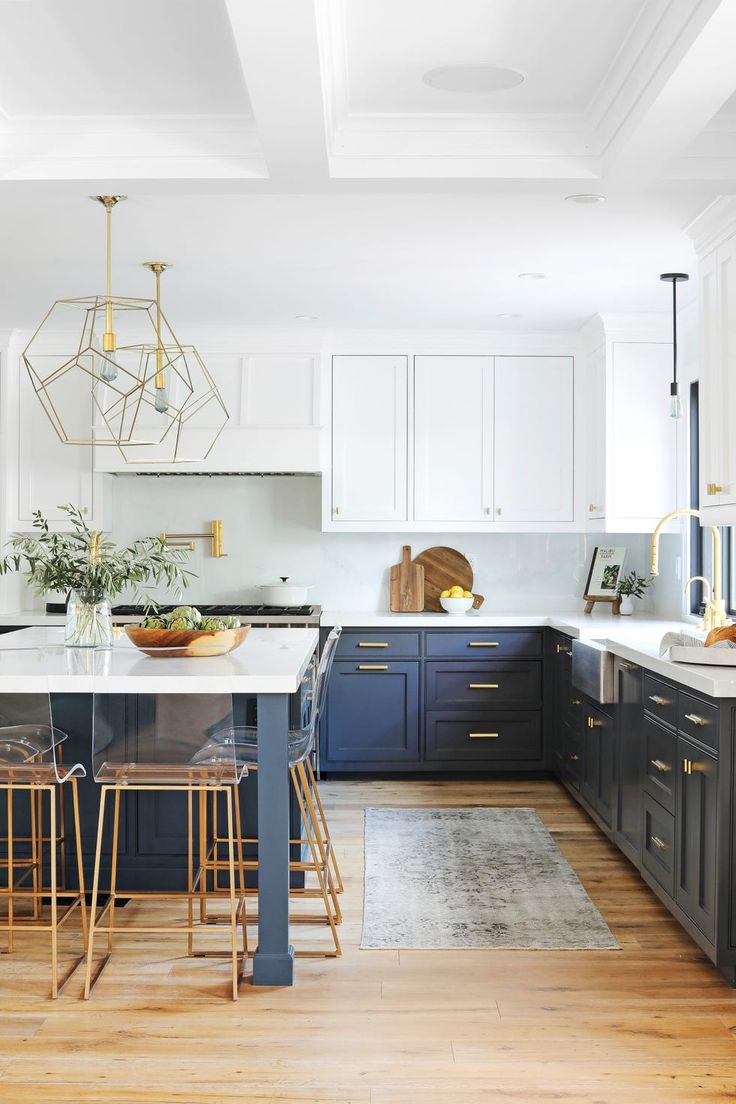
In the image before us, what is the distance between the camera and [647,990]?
3080 millimetres

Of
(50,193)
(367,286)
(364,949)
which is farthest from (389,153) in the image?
(364,949)

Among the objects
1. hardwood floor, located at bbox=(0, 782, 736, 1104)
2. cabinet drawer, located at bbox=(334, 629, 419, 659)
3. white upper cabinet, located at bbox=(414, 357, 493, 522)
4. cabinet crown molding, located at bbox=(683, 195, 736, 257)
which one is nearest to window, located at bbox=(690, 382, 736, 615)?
white upper cabinet, located at bbox=(414, 357, 493, 522)

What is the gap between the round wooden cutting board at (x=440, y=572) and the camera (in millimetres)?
6340

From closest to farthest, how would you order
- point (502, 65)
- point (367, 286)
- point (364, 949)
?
1. point (502, 65)
2. point (364, 949)
3. point (367, 286)

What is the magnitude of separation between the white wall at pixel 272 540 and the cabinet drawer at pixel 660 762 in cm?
262

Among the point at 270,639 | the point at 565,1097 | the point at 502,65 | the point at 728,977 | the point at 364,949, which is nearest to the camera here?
the point at 565,1097

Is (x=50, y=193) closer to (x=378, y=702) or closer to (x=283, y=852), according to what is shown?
(x=283, y=852)

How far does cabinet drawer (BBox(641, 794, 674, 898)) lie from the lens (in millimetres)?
3508

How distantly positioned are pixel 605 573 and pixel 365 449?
5.17ft

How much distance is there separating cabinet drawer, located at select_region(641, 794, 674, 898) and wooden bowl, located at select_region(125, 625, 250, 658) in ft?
5.23

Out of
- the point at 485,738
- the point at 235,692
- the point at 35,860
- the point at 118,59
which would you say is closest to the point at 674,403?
the point at 485,738

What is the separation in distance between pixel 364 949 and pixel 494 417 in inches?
133

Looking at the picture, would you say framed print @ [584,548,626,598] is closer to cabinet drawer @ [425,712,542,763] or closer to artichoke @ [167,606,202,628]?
cabinet drawer @ [425,712,542,763]

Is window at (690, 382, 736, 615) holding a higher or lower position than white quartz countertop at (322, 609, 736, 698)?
higher
